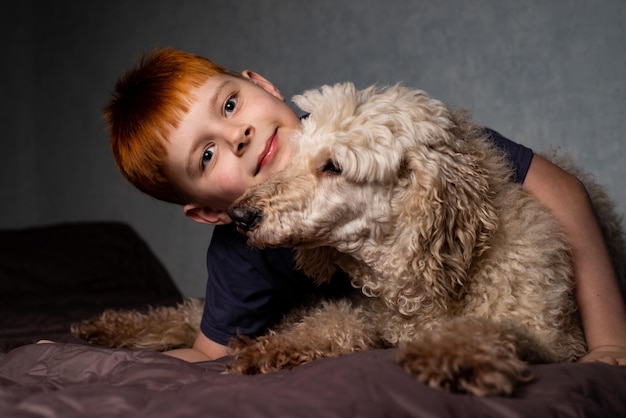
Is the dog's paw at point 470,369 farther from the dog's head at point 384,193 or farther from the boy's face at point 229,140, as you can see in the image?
the boy's face at point 229,140

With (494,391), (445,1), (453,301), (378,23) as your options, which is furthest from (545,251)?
(378,23)

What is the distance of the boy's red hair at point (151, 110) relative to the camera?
2029 millimetres

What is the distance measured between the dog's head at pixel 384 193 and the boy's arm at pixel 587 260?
31 cm

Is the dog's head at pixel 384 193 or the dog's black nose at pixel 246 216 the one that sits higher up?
the dog's head at pixel 384 193

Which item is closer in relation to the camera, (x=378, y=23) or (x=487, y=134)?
(x=487, y=134)

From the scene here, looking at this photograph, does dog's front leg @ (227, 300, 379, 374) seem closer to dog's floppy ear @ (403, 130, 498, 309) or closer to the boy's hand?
dog's floppy ear @ (403, 130, 498, 309)

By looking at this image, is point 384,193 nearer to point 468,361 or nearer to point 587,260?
point 468,361

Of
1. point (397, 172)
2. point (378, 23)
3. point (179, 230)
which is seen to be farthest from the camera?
point (179, 230)

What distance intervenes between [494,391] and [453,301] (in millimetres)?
457

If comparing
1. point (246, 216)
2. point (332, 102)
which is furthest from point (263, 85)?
point (246, 216)

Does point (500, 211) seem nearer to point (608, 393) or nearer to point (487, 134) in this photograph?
point (487, 134)

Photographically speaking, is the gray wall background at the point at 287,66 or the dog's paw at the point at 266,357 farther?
the gray wall background at the point at 287,66

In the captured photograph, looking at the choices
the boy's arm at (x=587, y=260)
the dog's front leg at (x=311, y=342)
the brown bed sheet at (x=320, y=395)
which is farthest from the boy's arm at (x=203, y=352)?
the boy's arm at (x=587, y=260)

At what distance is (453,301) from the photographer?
1710 millimetres
